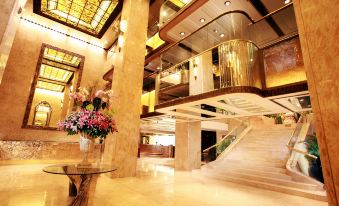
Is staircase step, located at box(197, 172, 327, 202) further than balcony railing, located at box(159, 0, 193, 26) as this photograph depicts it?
No

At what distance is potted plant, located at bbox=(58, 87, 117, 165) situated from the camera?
2826 mm

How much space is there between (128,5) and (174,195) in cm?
663

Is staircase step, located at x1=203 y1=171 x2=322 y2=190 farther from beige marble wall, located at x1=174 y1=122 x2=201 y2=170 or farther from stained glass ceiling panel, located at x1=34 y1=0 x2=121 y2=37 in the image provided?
stained glass ceiling panel, located at x1=34 y1=0 x2=121 y2=37

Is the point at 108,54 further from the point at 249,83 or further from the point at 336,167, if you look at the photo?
the point at 336,167

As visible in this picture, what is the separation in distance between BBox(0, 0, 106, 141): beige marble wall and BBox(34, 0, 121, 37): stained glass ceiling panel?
1.59 feet

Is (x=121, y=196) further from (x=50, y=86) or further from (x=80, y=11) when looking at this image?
(x=80, y=11)

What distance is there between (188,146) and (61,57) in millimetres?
7757

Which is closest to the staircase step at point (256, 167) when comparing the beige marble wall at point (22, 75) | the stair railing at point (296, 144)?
the stair railing at point (296, 144)

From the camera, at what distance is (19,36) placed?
311 inches

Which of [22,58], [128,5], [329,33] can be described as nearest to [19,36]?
[22,58]

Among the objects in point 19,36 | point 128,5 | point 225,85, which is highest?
Result: point 128,5

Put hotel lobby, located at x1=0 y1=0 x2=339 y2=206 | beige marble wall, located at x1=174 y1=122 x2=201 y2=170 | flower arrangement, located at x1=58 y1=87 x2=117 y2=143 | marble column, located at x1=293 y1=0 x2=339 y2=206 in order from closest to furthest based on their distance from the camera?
marble column, located at x1=293 y1=0 x2=339 y2=206
hotel lobby, located at x1=0 y1=0 x2=339 y2=206
flower arrangement, located at x1=58 y1=87 x2=117 y2=143
beige marble wall, located at x1=174 y1=122 x2=201 y2=170

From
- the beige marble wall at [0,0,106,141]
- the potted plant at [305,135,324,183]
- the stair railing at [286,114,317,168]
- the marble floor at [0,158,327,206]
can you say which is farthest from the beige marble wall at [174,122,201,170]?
the beige marble wall at [0,0,106,141]

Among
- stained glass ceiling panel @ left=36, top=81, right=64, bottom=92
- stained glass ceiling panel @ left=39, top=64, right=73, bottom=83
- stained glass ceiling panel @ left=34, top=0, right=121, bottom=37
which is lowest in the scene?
stained glass ceiling panel @ left=36, top=81, right=64, bottom=92
